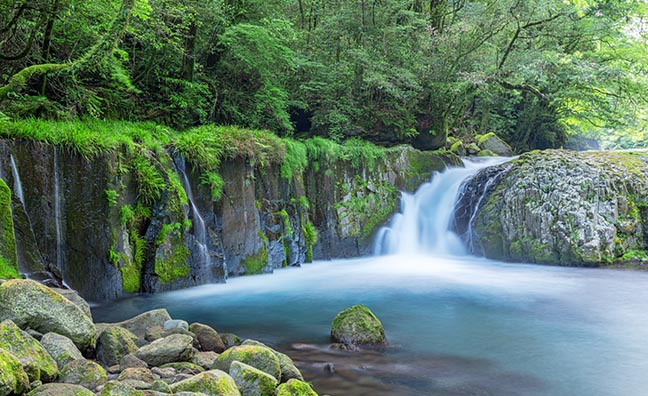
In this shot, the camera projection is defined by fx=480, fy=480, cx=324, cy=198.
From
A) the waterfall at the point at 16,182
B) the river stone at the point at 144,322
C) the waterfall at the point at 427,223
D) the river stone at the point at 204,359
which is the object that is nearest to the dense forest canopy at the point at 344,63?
the waterfall at the point at 427,223

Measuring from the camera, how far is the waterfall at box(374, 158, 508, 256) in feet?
42.2

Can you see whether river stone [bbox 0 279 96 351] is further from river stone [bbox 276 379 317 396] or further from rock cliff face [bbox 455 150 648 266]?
rock cliff face [bbox 455 150 648 266]

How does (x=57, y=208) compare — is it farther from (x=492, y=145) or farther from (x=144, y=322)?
(x=492, y=145)

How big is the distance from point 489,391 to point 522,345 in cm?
161

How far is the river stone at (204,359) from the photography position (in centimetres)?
424

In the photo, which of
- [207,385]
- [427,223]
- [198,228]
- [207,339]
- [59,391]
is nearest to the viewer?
[59,391]

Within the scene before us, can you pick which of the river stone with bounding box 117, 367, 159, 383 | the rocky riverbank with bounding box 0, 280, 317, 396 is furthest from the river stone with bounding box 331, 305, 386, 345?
the river stone with bounding box 117, 367, 159, 383

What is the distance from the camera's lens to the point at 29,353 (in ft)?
10.9

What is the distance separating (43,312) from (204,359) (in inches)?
55.0

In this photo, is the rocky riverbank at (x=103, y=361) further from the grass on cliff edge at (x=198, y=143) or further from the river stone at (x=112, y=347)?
the grass on cliff edge at (x=198, y=143)

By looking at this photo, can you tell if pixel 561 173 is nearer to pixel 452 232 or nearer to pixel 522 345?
pixel 452 232

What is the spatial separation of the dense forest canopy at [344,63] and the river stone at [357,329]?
22.1 ft

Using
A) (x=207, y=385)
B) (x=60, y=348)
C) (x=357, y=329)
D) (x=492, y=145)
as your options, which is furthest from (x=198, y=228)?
(x=492, y=145)

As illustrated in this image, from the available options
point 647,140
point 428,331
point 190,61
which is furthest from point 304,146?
point 647,140
